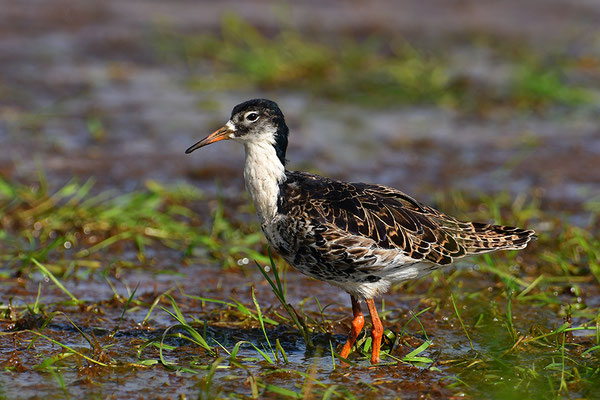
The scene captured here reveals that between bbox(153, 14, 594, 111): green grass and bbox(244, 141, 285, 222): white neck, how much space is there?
698 centimetres

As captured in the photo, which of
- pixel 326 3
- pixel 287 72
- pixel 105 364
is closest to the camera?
pixel 105 364

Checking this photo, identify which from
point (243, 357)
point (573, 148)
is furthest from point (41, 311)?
point (573, 148)

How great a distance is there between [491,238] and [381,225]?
34.7 inches

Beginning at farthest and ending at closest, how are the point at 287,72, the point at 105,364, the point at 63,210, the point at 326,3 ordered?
1. the point at 326,3
2. the point at 287,72
3. the point at 63,210
4. the point at 105,364

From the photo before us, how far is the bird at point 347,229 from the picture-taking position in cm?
628

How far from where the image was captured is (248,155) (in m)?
6.74

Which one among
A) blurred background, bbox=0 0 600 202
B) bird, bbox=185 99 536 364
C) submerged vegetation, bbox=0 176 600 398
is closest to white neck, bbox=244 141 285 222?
bird, bbox=185 99 536 364

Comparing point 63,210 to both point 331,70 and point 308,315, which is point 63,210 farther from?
point 331,70

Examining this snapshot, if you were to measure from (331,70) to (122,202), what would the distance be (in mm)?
5963

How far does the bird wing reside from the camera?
20.7 ft

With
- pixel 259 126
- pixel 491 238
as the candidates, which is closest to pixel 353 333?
pixel 491 238

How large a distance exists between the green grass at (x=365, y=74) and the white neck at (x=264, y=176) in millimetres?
6984

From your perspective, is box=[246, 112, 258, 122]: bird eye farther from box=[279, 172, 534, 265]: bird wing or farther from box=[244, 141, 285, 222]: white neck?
box=[279, 172, 534, 265]: bird wing

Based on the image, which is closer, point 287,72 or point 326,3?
point 287,72
